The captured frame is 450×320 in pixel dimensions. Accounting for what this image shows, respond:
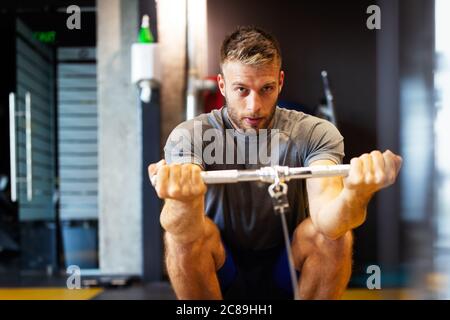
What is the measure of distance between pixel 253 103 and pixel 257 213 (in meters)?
0.22

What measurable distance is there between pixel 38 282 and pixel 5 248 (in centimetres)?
89

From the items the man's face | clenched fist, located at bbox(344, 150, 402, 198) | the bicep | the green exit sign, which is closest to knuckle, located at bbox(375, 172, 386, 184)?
clenched fist, located at bbox(344, 150, 402, 198)

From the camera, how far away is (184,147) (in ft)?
3.18

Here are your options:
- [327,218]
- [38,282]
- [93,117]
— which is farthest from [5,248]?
[327,218]

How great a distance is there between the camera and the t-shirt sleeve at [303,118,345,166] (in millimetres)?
944

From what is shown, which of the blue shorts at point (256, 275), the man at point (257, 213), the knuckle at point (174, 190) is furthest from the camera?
the blue shorts at point (256, 275)

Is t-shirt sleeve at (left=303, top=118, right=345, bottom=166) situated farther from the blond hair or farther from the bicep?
the blond hair

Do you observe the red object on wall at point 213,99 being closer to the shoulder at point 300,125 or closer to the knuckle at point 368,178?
the shoulder at point 300,125

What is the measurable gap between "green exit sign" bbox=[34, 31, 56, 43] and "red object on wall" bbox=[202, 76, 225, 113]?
5.03 ft

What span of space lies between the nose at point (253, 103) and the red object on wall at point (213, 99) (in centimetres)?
7

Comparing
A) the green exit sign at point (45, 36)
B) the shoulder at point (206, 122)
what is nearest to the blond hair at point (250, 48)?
the shoulder at point (206, 122)

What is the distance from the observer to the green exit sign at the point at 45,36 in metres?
2.34

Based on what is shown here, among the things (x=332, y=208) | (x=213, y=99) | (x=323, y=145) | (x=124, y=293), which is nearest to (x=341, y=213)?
(x=332, y=208)

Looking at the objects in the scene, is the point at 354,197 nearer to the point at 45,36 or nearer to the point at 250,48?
the point at 250,48
